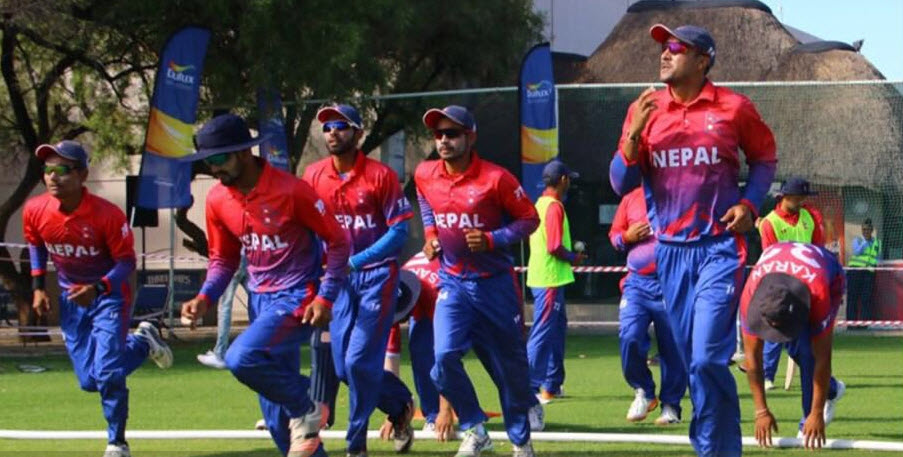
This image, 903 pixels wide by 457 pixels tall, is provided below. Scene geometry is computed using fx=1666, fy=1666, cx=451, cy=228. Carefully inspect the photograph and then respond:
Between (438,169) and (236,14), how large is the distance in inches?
585

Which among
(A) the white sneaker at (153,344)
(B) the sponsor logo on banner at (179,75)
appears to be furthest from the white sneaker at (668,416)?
(B) the sponsor logo on banner at (179,75)

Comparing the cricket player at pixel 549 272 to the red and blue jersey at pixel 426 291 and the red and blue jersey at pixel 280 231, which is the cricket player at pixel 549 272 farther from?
the red and blue jersey at pixel 280 231

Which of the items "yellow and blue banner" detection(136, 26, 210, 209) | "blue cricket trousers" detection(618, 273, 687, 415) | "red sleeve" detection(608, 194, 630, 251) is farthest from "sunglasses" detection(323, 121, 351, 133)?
"yellow and blue banner" detection(136, 26, 210, 209)

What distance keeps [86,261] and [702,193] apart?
4.82m

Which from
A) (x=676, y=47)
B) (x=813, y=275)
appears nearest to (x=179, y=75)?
(x=813, y=275)

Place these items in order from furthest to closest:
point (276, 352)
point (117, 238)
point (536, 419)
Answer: point (536, 419), point (117, 238), point (276, 352)

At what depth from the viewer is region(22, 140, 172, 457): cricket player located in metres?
11.3

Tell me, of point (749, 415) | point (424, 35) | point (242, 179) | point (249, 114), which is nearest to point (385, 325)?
point (242, 179)

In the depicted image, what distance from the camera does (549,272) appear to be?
14.8m

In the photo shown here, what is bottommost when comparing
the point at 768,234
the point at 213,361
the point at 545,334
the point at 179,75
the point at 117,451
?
the point at 213,361

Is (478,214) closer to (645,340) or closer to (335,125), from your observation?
(335,125)

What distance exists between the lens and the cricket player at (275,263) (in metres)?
8.90

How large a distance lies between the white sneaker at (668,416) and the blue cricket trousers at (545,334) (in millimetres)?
1730

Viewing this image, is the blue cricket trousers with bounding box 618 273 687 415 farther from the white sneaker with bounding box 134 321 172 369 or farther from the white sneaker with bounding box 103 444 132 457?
the white sneaker with bounding box 103 444 132 457
